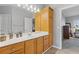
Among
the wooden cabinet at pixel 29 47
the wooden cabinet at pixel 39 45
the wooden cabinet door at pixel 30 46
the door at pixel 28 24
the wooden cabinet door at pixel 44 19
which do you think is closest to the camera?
the wooden cabinet at pixel 29 47

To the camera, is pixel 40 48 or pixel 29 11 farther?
pixel 40 48

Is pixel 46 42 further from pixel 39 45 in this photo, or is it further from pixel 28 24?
pixel 28 24

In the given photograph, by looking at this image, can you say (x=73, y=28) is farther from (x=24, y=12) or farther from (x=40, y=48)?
(x=24, y=12)

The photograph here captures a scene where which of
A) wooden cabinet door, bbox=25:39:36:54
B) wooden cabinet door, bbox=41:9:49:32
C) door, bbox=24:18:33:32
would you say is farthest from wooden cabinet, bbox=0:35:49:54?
wooden cabinet door, bbox=41:9:49:32

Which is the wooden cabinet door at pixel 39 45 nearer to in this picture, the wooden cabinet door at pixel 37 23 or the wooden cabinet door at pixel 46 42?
the wooden cabinet door at pixel 46 42

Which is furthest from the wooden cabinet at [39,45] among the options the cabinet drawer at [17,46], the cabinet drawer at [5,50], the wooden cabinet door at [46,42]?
the cabinet drawer at [5,50]

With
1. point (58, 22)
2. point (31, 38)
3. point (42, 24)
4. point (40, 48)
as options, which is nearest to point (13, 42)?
point (31, 38)

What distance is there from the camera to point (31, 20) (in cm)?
246

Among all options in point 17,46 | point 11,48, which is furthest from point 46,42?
point 11,48

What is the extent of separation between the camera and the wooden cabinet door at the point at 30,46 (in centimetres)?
228

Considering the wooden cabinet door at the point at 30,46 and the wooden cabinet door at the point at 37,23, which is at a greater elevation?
the wooden cabinet door at the point at 37,23

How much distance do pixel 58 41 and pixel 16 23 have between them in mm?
2397

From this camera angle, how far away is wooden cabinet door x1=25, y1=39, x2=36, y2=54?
2.28 meters

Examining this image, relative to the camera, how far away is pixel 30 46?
2.46 m
